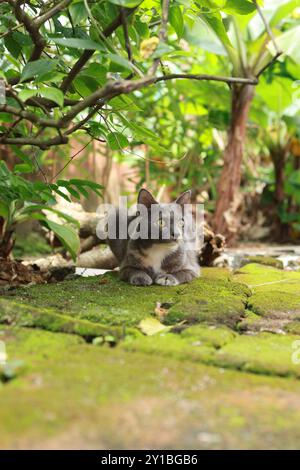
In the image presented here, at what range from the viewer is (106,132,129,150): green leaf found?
90.6 inches

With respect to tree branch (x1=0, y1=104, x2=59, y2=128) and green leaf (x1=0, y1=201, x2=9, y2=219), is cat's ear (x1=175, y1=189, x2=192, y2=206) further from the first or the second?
tree branch (x1=0, y1=104, x2=59, y2=128)

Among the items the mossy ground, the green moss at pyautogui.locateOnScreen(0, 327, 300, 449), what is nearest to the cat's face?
the mossy ground

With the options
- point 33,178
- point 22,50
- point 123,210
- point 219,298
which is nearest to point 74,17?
point 22,50

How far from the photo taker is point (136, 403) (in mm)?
1080

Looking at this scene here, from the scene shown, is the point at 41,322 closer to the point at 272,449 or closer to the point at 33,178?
the point at 272,449

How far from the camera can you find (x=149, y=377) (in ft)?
4.01

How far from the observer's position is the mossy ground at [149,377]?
970 mm

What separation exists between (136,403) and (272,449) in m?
0.28

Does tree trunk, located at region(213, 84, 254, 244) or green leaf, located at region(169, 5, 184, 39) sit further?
tree trunk, located at region(213, 84, 254, 244)

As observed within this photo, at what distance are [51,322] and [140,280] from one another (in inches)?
42.9

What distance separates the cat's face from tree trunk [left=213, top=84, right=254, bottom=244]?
185 centimetres

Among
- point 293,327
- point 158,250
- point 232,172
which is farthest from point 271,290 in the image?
point 232,172

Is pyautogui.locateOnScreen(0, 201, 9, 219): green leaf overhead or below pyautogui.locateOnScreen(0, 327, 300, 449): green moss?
overhead

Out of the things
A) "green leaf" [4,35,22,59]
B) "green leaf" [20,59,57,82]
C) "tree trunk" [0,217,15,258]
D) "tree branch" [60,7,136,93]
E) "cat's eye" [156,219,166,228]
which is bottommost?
"tree trunk" [0,217,15,258]
